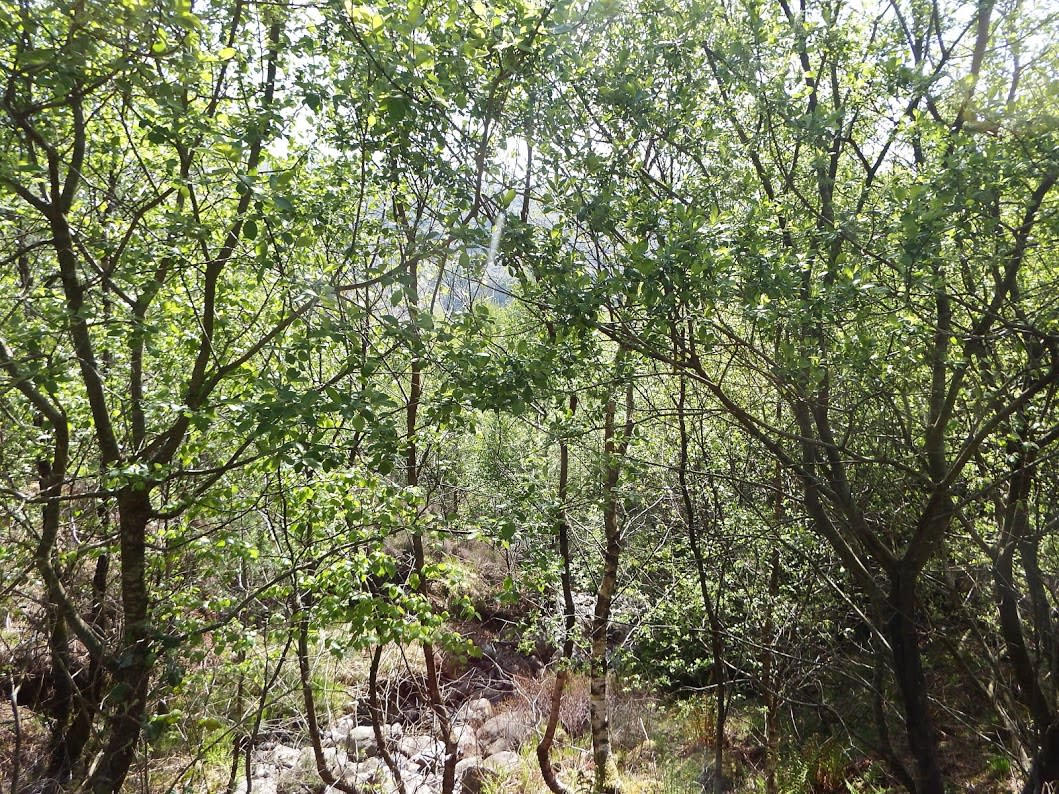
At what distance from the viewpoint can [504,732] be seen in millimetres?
9477

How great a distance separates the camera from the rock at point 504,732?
919 cm

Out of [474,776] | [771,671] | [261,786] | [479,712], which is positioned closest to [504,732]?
[479,712]

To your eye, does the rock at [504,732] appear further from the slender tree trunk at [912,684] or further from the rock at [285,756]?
the slender tree trunk at [912,684]

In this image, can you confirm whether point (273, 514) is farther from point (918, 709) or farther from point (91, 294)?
point (918, 709)

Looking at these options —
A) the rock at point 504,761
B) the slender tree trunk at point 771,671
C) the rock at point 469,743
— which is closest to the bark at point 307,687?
the rock at point 504,761

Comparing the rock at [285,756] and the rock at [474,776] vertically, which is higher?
the rock at [474,776]

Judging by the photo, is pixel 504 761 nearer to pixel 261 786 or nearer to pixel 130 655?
pixel 261 786

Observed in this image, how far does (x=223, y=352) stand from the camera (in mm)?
4363

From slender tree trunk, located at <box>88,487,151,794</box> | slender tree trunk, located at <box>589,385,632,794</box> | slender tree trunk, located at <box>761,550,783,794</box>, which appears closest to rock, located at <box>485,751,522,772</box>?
slender tree trunk, located at <box>589,385,632,794</box>

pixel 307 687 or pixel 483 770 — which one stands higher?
pixel 307 687

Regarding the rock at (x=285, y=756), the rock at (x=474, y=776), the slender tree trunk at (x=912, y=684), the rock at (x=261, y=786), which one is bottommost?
the rock at (x=261, y=786)

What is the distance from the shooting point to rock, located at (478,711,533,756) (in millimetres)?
9188

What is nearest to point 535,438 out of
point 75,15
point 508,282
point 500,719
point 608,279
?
point 508,282

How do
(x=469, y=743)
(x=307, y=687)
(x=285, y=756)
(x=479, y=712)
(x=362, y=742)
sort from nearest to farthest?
(x=307, y=687) → (x=285, y=756) → (x=362, y=742) → (x=469, y=743) → (x=479, y=712)
